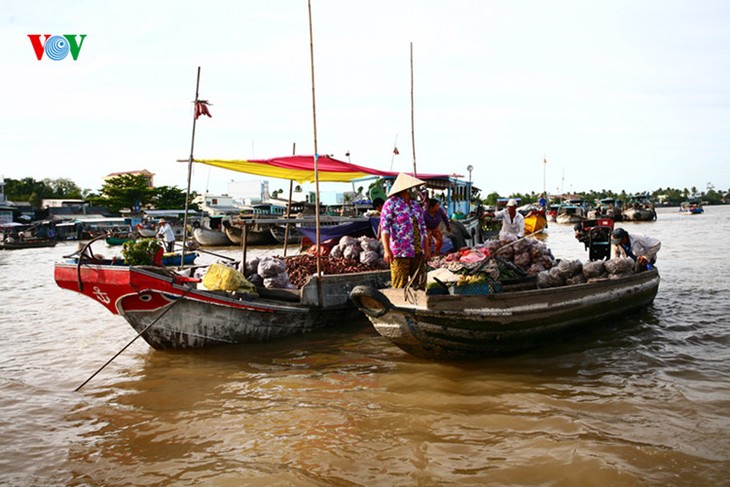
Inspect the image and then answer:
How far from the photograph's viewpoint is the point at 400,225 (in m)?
5.23

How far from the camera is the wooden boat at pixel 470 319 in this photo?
16.2 ft

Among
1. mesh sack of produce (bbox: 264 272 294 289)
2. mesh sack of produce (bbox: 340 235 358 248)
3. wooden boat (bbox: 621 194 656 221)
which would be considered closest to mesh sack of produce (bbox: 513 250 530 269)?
mesh sack of produce (bbox: 340 235 358 248)

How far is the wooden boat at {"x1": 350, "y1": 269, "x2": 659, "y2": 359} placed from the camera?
4941 mm

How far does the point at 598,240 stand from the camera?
895cm

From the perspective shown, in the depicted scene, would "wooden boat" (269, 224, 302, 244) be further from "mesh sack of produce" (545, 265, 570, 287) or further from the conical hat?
the conical hat

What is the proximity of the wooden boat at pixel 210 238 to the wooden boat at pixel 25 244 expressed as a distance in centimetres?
772

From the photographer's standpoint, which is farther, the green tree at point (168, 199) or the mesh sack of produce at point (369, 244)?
the green tree at point (168, 199)

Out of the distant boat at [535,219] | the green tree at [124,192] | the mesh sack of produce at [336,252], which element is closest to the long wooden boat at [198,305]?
the mesh sack of produce at [336,252]

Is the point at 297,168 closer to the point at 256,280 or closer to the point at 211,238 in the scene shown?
the point at 256,280

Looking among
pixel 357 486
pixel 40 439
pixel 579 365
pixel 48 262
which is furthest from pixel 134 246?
pixel 48 262

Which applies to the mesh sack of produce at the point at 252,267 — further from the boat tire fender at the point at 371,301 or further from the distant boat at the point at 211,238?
the distant boat at the point at 211,238

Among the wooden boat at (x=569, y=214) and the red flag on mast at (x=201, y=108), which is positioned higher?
the red flag on mast at (x=201, y=108)

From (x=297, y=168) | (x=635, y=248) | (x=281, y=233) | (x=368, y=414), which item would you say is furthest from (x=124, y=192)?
(x=368, y=414)

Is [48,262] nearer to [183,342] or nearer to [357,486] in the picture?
[183,342]
